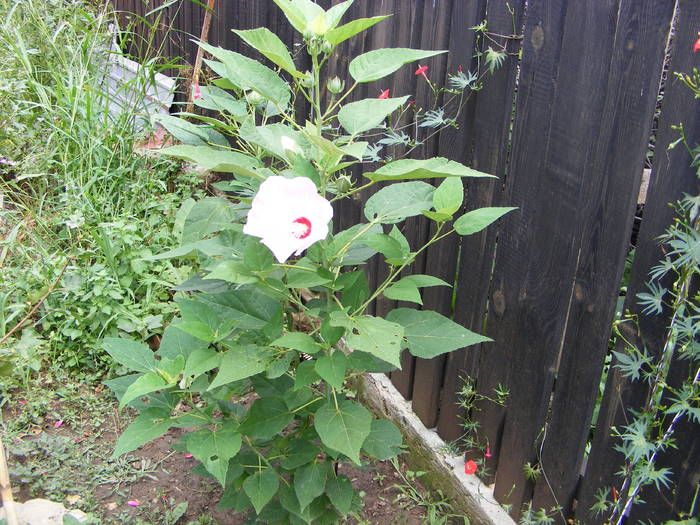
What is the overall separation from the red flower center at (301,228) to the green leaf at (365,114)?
0.88 feet

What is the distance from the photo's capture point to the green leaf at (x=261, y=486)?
1535 mm

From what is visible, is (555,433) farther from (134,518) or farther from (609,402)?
(134,518)

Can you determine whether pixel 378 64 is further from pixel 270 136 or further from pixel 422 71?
pixel 422 71

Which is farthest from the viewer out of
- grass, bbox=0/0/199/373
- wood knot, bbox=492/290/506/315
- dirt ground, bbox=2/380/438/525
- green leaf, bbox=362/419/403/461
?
grass, bbox=0/0/199/373

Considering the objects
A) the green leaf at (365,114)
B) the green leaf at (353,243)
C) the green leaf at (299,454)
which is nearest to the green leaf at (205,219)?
the green leaf at (353,243)

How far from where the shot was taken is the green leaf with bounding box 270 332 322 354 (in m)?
1.30

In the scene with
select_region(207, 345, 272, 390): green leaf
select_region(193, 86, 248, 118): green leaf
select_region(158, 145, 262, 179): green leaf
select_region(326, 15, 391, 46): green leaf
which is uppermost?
select_region(326, 15, 391, 46): green leaf

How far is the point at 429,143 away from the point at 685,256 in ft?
3.80

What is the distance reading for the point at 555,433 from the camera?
1.74 meters

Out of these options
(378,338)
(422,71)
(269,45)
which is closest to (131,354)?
(378,338)

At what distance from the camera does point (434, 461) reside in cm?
228

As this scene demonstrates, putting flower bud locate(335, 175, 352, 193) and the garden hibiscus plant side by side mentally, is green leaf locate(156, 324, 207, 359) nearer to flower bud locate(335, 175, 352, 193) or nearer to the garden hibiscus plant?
the garden hibiscus plant

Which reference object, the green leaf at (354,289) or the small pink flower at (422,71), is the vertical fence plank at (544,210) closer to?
the small pink flower at (422,71)

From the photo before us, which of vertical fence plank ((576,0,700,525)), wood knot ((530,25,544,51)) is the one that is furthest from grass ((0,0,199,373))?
vertical fence plank ((576,0,700,525))
